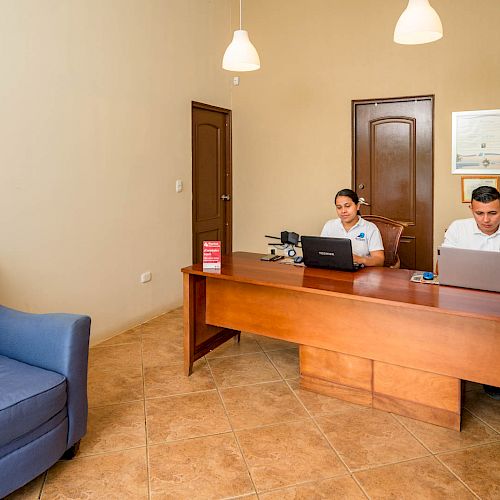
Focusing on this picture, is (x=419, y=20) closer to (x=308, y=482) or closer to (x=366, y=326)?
(x=366, y=326)

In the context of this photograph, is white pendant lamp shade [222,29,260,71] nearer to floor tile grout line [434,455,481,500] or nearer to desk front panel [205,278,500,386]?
desk front panel [205,278,500,386]

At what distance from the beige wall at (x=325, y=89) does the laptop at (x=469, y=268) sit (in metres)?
2.32

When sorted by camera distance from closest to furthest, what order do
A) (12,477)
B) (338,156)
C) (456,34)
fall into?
(12,477) → (456,34) → (338,156)

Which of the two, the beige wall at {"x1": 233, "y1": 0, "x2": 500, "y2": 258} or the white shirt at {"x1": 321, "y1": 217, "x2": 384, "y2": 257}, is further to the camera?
the beige wall at {"x1": 233, "y1": 0, "x2": 500, "y2": 258}

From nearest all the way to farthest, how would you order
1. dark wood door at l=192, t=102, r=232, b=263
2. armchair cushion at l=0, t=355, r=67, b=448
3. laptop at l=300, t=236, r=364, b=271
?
armchair cushion at l=0, t=355, r=67, b=448 → laptop at l=300, t=236, r=364, b=271 → dark wood door at l=192, t=102, r=232, b=263

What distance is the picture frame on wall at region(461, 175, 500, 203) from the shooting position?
4.43m

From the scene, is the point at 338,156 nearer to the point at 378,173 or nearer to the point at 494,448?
the point at 378,173

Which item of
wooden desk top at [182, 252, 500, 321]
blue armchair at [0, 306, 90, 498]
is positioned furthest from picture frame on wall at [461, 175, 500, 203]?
blue armchair at [0, 306, 90, 498]

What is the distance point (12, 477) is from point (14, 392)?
0.32 metres

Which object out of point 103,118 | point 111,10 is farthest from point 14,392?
point 111,10

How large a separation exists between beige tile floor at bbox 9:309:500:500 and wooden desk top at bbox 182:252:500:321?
0.72 metres

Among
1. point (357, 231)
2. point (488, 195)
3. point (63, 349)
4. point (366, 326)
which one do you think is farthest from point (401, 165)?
point (63, 349)

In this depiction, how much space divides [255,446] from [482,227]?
1.86 meters

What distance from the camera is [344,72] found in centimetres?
495
